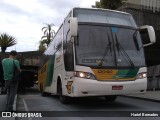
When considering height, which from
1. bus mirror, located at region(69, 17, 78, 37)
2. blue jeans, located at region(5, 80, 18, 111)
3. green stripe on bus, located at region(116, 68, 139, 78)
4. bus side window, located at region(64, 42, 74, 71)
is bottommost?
blue jeans, located at region(5, 80, 18, 111)

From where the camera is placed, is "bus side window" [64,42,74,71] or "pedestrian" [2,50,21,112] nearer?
"pedestrian" [2,50,21,112]

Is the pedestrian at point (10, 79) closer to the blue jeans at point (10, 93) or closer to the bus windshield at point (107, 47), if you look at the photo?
the blue jeans at point (10, 93)

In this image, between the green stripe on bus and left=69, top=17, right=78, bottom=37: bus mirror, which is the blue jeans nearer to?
left=69, top=17, right=78, bottom=37: bus mirror

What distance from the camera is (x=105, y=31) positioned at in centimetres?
1140

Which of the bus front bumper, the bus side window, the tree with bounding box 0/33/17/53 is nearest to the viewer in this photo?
the bus front bumper

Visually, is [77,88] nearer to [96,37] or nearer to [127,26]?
[96,37]

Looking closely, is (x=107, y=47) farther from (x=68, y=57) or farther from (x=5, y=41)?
(x=5, y=41)

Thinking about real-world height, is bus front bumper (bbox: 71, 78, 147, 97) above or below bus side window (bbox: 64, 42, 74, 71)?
below

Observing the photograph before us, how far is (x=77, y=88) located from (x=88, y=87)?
0.35m

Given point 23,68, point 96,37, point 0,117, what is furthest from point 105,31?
point 23,68

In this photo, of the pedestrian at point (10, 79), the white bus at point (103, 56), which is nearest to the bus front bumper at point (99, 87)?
the white bus at point (103, 56)

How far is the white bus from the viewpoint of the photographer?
35.0ft

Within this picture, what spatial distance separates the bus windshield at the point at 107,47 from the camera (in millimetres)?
10875

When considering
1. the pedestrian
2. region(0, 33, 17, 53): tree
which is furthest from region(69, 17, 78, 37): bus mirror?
region(0, 33, 17, 53): tree
